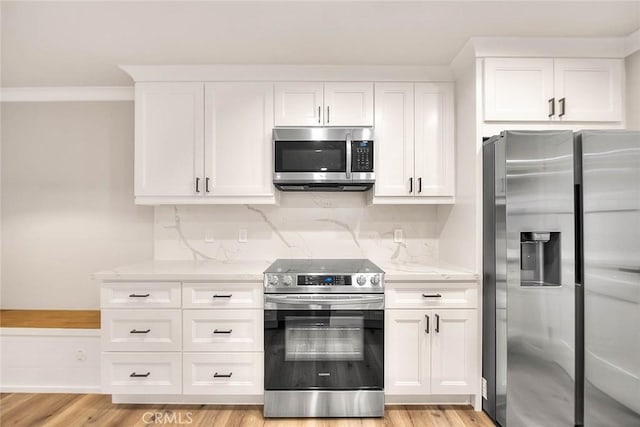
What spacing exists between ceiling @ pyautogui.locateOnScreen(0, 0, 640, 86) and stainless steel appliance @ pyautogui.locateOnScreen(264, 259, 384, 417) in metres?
1.45

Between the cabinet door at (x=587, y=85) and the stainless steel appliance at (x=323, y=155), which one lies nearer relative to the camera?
the cabinet door at (x=587, y=85)

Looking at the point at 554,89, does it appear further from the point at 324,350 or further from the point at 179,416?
the point at 179,416

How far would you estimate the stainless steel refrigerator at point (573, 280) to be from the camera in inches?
77.4

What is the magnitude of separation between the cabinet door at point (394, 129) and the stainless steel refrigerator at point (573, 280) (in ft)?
2.48

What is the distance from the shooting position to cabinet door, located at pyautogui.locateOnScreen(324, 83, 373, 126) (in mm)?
2656

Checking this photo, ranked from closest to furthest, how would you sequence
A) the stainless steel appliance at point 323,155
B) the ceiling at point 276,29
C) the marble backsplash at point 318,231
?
1. the ceiling at point 276,29
2. the stainless steel appliance at point 323,155
3. the marble backsplash at point 318,231

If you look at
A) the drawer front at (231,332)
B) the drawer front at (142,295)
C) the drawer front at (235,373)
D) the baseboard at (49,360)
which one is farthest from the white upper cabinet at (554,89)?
the baseboard at (49,360)

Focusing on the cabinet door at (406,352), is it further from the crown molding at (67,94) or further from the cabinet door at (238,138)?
the crown molding at (67,94)

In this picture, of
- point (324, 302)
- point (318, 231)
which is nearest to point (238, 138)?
point (318, 231)

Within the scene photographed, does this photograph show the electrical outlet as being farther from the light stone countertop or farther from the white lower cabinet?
the light stone countertop

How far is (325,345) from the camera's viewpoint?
2.28 meters

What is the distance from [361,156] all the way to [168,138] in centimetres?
142

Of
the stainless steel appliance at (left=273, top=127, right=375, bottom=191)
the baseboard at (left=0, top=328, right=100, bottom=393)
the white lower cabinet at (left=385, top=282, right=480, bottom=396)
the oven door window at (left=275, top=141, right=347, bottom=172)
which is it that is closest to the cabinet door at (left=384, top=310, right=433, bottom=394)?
the white lower cabinet at (left=385, top=282, right=480, bottom=396)

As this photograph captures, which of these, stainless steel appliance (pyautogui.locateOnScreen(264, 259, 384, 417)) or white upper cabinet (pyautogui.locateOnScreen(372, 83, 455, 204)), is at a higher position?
white upper cabinet (pyautogui.locateOnScreen(372, 83, 455, 204))
